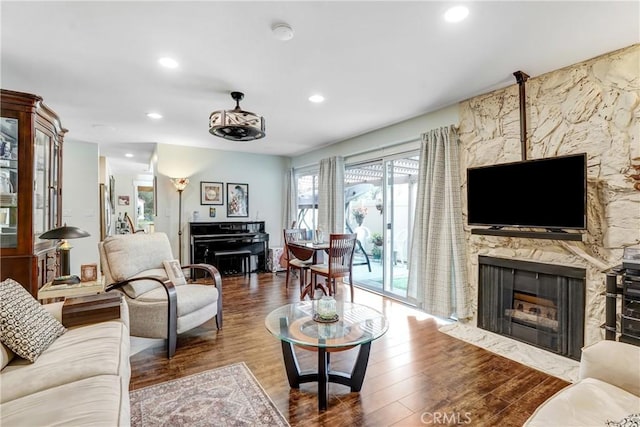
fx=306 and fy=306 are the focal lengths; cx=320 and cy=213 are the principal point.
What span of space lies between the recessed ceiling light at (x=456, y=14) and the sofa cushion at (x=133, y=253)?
132 inches

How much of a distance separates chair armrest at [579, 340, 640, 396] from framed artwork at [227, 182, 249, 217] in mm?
5919

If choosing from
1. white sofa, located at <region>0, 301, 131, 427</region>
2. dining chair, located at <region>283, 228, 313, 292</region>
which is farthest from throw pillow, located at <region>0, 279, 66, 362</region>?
dining chair, located at <region>283, 228, 313, 292</region>

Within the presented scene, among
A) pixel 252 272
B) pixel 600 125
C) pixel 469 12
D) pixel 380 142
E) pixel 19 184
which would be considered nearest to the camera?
pixel 469 12

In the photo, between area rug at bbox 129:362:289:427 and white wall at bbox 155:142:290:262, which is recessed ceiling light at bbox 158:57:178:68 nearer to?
area rug at bbox 129:362:289:427

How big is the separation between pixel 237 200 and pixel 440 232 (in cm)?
435

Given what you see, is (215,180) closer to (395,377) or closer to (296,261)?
(296,261)

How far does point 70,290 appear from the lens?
104 inches

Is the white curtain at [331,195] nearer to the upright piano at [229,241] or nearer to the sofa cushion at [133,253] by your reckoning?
the upright piano at [229,241]

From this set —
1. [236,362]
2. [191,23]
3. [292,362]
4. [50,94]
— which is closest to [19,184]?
[50,94]

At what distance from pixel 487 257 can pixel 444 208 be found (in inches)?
28.1

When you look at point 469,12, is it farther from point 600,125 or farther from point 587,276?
point 587,276

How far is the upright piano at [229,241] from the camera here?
5.83 metres

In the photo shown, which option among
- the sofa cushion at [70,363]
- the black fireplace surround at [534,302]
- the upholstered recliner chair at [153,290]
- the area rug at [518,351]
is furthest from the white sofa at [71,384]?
the black fireplace surround at [534,302]

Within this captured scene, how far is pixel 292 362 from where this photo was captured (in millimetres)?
2209
